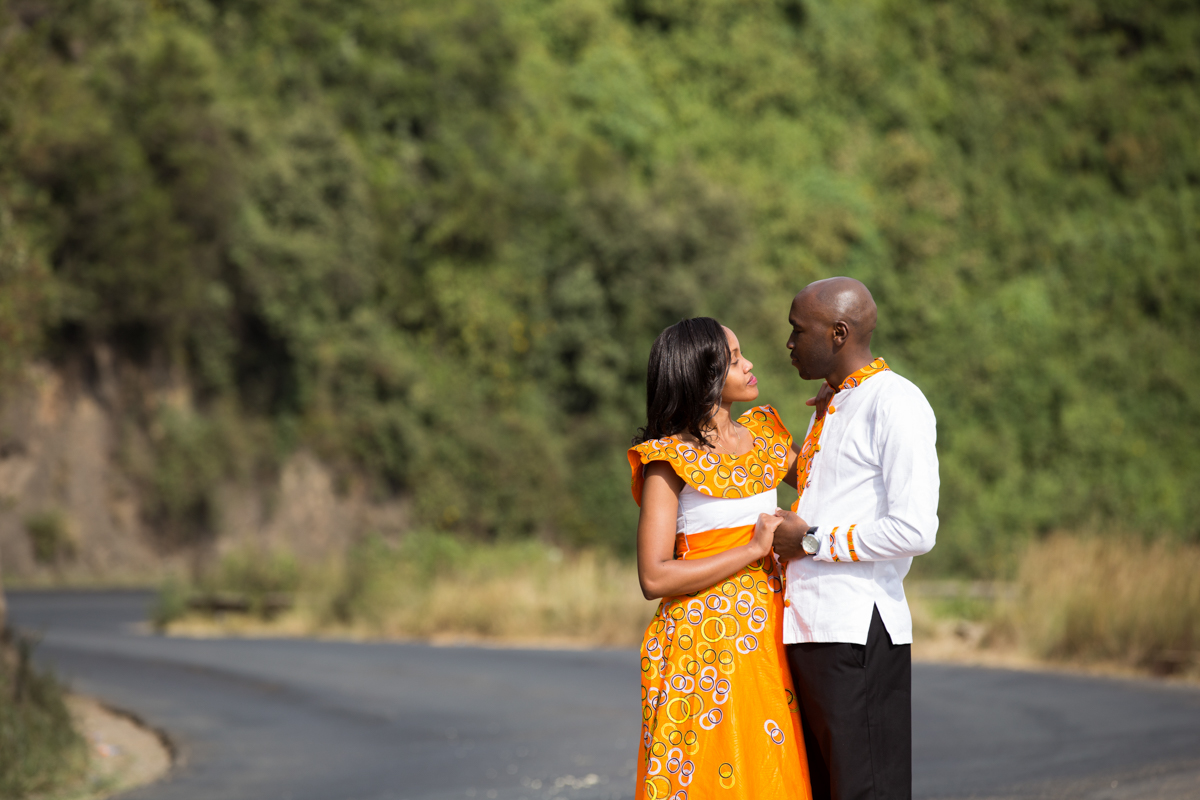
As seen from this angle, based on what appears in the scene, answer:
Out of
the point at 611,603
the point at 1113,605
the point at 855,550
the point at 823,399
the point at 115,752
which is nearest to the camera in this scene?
the point at 855,550

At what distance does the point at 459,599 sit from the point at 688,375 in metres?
17.0

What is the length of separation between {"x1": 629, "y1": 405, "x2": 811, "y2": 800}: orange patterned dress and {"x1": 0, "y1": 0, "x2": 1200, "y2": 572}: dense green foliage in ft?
86.8

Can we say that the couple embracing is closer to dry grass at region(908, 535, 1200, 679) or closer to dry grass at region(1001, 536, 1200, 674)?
dry grass at region(908, 535, 1200, 679)

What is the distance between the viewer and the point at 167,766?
9406 mm

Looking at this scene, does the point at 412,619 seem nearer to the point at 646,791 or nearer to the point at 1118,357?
the point at 646,791

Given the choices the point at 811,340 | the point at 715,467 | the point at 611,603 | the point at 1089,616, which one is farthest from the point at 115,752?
the point at 611,603

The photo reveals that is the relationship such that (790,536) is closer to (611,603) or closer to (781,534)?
(781,534)

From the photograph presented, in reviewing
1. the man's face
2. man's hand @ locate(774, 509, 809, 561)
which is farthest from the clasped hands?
the man's face

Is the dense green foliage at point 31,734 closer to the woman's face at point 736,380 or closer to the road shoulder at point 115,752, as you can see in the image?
the road shoulder at point 115,752

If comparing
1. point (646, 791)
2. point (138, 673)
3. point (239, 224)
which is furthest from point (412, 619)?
point (239, 224)

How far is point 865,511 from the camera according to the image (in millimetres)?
3695

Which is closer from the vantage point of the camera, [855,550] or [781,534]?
[855,550]

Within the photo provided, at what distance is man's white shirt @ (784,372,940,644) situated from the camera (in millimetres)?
3584

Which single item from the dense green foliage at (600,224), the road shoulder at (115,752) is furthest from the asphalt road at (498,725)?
the dense green foliage at (600,224)
